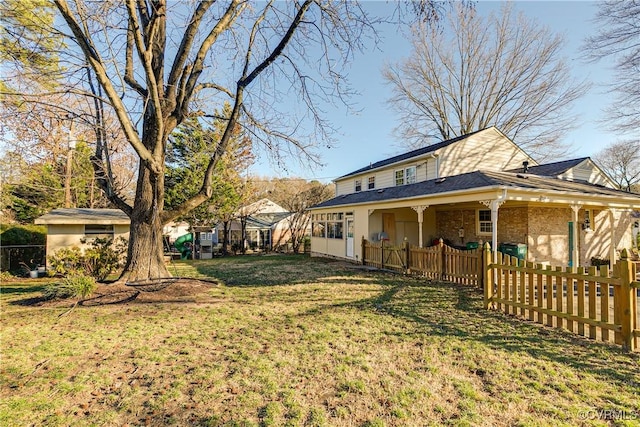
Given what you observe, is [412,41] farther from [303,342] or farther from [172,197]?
[303,342]

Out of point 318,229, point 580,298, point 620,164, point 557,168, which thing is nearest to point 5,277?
point 318,229

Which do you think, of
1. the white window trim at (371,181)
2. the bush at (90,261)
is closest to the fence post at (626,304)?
the bush at (90,261)

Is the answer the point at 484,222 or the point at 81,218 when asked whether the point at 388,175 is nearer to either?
the point at 484,222

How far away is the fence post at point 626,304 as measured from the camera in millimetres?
4371

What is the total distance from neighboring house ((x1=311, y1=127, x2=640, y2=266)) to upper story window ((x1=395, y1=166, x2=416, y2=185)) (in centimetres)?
5

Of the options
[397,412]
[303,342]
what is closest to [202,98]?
[303,342]

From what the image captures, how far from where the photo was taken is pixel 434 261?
10.1m

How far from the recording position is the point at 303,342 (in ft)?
15.5

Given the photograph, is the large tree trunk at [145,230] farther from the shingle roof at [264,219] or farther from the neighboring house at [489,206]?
the shingle roof at [264,219]

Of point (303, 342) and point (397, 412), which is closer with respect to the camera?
point (397, 412)

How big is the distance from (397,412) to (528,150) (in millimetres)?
27200

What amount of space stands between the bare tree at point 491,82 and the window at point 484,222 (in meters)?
14.4

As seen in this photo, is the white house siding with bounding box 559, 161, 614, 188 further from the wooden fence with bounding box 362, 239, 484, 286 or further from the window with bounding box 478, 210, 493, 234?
the wooden fence with bounding box 362, 239, 484, 286

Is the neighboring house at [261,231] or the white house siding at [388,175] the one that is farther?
the neighboring house at [261,231]
